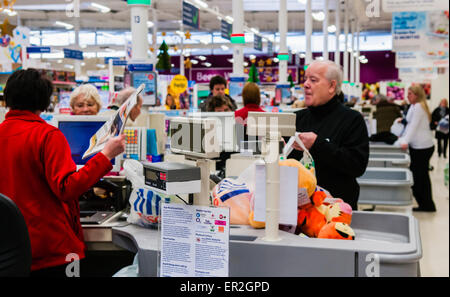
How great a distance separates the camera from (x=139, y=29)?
6.90 metres

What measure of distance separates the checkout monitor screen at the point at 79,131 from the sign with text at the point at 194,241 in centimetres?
176

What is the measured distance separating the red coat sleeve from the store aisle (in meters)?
3.71

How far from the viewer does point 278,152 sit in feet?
5.36

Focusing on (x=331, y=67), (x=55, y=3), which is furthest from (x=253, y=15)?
(x=331, y=67)

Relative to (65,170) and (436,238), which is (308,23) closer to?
(436,238)

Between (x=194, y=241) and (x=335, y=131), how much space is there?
1597 mm

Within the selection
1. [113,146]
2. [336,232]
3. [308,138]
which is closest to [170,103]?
[308,138]

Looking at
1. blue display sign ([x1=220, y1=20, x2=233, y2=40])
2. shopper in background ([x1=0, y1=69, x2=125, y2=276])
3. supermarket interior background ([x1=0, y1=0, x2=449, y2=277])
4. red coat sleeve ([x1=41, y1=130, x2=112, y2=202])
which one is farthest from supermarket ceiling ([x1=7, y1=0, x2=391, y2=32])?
red coat sleeve ([x1=41, y1=130, x2=112, y2=202])

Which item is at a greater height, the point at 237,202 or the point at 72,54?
the point at 72,54

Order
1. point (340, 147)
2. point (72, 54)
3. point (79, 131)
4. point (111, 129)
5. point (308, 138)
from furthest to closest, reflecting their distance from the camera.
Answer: point (72, 54), point (79, 131), point (340, 147), point (308, 138), point (111, 129)

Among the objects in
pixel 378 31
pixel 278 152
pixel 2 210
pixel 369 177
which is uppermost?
pixel 378 31

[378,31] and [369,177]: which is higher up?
[378,31]
